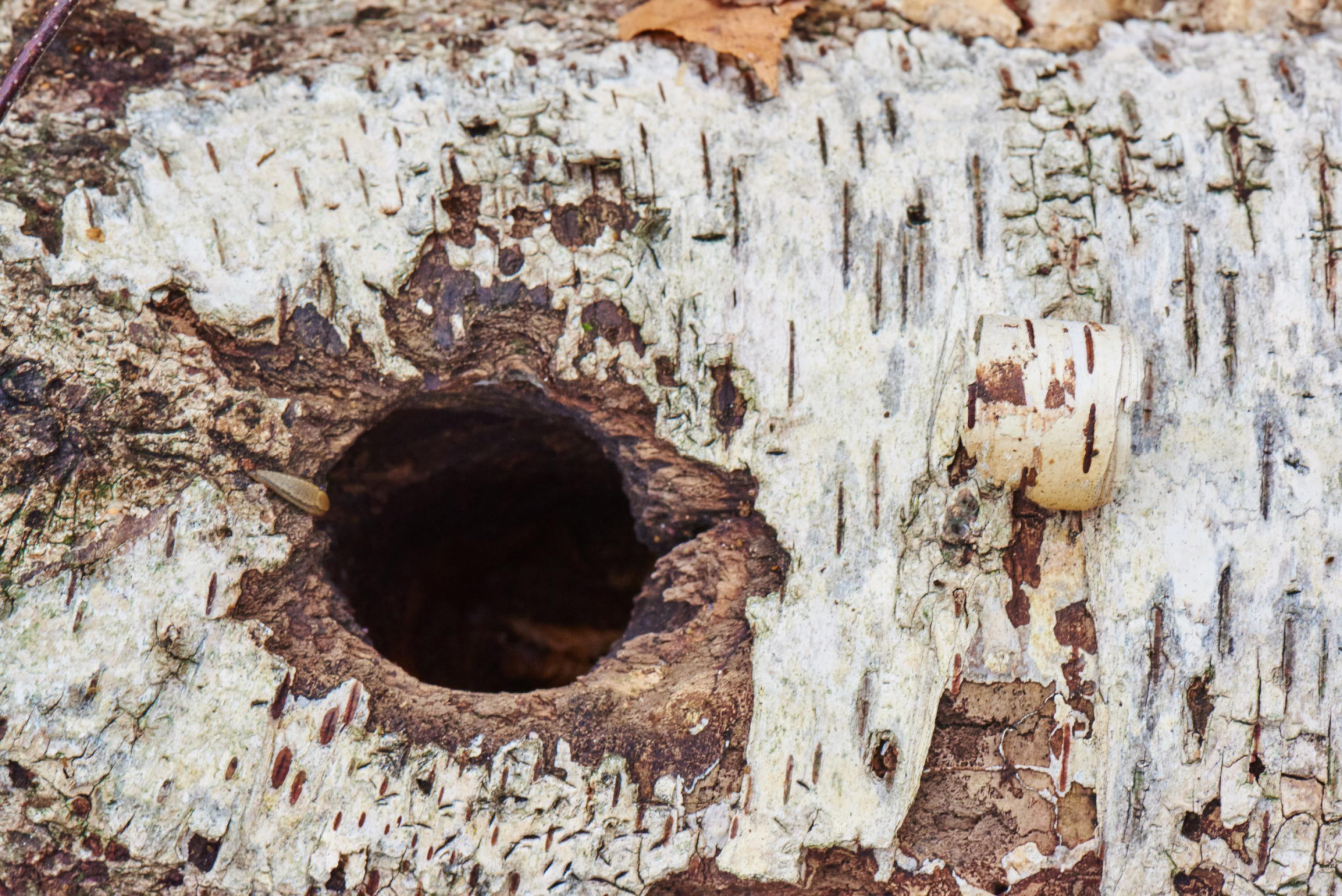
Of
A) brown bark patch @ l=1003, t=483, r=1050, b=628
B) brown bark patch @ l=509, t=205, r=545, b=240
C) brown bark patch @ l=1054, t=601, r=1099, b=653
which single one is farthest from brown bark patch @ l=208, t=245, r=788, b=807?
brown bark patch @ l=1054, t=601, r=1099, b=653

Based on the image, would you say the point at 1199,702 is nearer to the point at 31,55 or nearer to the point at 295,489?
the point at 295,489

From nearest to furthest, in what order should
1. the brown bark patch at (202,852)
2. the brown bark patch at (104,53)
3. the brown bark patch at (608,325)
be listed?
the brown bark patch at (202,852), the brown bark patch at (608,325), the brown bark patch at (104,53)

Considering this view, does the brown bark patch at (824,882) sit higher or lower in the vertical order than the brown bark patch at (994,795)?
lower

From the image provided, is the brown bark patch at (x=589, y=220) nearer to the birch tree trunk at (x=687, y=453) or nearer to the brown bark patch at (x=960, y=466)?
the birch tree trunk at (x=687, y=453)

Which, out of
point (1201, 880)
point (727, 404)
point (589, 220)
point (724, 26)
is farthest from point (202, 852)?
point (724, 26)

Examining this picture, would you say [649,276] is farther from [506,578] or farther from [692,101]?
[506,578]

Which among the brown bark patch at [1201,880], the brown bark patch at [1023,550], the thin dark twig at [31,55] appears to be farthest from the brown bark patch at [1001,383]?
the thin dark twig at [31,55]
